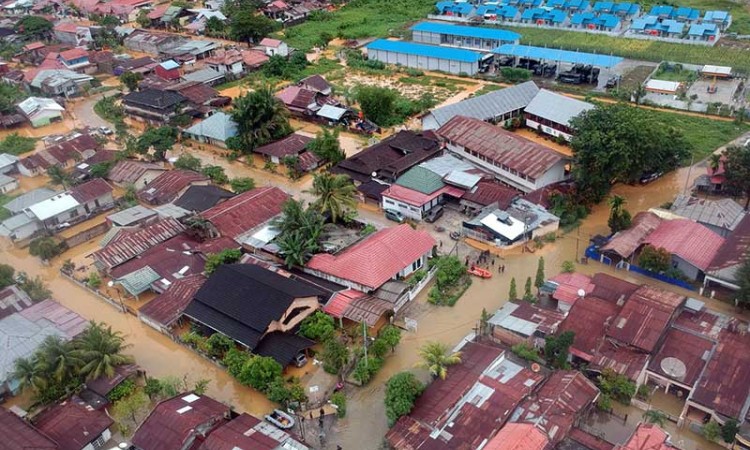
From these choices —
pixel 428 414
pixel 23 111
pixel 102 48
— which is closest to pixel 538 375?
pixel 428 414

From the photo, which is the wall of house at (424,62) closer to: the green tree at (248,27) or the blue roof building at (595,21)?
the green tree at (248,27)

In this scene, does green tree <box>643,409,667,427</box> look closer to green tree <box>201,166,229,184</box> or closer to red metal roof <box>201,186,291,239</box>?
red metal roof <box>201,186,291,239</box>

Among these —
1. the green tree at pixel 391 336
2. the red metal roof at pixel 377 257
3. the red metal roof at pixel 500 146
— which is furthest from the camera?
the red metal roof at pixel 500 146

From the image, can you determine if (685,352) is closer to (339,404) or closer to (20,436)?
(339,404)

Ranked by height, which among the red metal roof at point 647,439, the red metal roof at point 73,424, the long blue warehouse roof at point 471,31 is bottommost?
the red metal roof at point 73,424

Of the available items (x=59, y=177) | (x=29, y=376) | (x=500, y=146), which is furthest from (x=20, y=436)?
(x=500, y=146)

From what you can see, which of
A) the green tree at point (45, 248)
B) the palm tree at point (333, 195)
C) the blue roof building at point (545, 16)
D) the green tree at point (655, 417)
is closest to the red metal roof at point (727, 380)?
the green tree at point (655, 417)
